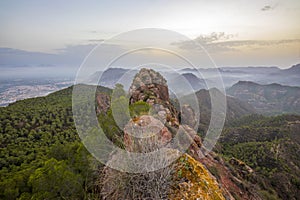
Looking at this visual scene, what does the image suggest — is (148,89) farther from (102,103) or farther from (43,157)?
(102,103)

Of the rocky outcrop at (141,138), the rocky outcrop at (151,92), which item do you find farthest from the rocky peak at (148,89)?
the rocky outcrop at (141,138)

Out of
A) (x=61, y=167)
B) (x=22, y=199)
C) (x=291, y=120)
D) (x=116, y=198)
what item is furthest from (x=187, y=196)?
→ (x=291, y=120)

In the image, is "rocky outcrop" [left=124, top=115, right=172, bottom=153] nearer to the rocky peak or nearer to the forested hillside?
the forested hillside

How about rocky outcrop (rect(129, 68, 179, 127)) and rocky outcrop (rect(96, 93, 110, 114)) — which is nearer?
rocky outcrop (rect(129, 68, 179, 127))

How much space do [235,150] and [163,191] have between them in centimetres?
6188

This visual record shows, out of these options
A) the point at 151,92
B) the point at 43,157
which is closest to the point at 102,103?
the point at 43,157

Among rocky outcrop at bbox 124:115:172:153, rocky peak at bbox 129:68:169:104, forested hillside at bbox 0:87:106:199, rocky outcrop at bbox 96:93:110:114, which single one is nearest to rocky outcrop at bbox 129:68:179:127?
rocky peak at bbox 129:68:169:104

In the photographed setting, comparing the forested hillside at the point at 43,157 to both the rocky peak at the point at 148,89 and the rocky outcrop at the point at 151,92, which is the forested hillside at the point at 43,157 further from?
the rocky peak at the point at 148,89

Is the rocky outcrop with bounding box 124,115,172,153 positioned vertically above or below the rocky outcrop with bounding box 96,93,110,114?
above

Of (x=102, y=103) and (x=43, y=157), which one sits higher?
(x=102, y=103)

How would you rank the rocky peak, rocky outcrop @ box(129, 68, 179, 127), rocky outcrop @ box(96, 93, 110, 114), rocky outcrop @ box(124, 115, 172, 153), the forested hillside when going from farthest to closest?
rocky outcrop @ box(96, 93, 110, 114) < the rocky peak < rocky outcrop @ box(129, 68, 179, 127) < the forested hillside < rocky outcrop @ box(124, 115, 172, 153)

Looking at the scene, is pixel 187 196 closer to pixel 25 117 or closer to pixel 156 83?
pixel 156 83

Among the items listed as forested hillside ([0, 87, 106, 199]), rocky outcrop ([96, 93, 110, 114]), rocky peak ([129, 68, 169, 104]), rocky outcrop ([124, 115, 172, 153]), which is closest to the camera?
rocky outcrop ([124, 115, 172, 153])

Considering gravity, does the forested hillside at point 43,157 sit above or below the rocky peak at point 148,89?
below
